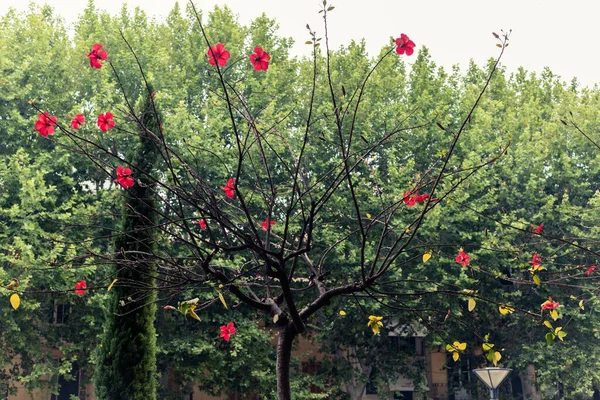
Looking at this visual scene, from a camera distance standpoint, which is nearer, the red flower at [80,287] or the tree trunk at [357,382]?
the red flower at [80,287]

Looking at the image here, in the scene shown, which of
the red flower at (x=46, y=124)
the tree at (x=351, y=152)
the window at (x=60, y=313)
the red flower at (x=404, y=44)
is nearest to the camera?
the red flower at (x=404, y=44)

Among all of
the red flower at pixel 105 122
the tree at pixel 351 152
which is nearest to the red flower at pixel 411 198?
the red flower at pixel 105 122

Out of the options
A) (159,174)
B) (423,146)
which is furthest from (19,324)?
(423,146)

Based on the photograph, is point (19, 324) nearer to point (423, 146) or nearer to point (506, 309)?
point (423, 146)

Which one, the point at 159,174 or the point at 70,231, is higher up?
the point at 159,174

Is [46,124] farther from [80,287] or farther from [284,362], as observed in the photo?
[284,362]

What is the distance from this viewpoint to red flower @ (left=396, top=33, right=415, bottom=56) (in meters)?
5.55

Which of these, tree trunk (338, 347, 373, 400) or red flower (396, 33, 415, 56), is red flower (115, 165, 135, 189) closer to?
red flower (396, 33, 415, 56)

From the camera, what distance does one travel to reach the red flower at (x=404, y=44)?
5.55 metres

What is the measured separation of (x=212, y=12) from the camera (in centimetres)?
2888

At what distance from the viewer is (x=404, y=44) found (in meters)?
5.59

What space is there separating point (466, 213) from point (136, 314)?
43.4 ft

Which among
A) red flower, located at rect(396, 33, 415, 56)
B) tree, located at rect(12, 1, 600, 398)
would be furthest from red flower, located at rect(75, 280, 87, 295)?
tree, located at rect(12, 1, 600, 398)

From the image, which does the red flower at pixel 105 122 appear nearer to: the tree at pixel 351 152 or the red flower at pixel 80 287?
the red flower at pixel 80 287
